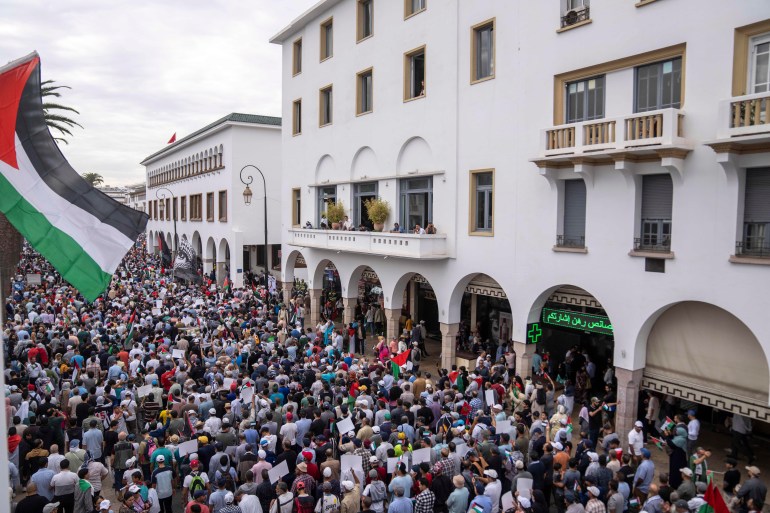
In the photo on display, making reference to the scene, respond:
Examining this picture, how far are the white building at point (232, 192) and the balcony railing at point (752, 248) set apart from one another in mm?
28695

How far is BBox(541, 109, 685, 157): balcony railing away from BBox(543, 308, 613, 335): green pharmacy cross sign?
4.97m

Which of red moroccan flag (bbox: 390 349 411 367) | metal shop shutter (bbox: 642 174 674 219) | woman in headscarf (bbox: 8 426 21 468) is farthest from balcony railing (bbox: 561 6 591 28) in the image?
woman in headscarf (bbox: 8 426 21 468)

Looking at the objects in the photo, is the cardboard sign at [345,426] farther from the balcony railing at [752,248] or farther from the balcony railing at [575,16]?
the balcony railing at [575,16]

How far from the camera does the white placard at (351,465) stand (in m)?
10.4

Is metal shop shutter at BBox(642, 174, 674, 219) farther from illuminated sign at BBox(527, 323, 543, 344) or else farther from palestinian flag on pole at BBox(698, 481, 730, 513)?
palestinian flag on pole at BBox(698, 481, 730, 513)

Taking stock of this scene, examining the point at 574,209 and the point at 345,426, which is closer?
the point at 345,426

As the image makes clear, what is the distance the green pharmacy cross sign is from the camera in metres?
17.0

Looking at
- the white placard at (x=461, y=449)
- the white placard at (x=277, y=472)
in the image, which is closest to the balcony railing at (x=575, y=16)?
the white placard at (x=461, y=449)

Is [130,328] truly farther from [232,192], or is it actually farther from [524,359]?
[232,192]

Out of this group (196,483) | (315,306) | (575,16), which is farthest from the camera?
(315,306)

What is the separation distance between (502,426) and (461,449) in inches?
61.4

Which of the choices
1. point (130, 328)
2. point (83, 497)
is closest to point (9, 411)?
point (83, 497)

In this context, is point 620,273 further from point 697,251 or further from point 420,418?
point 420,418

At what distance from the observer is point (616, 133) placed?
1477 centimetres
